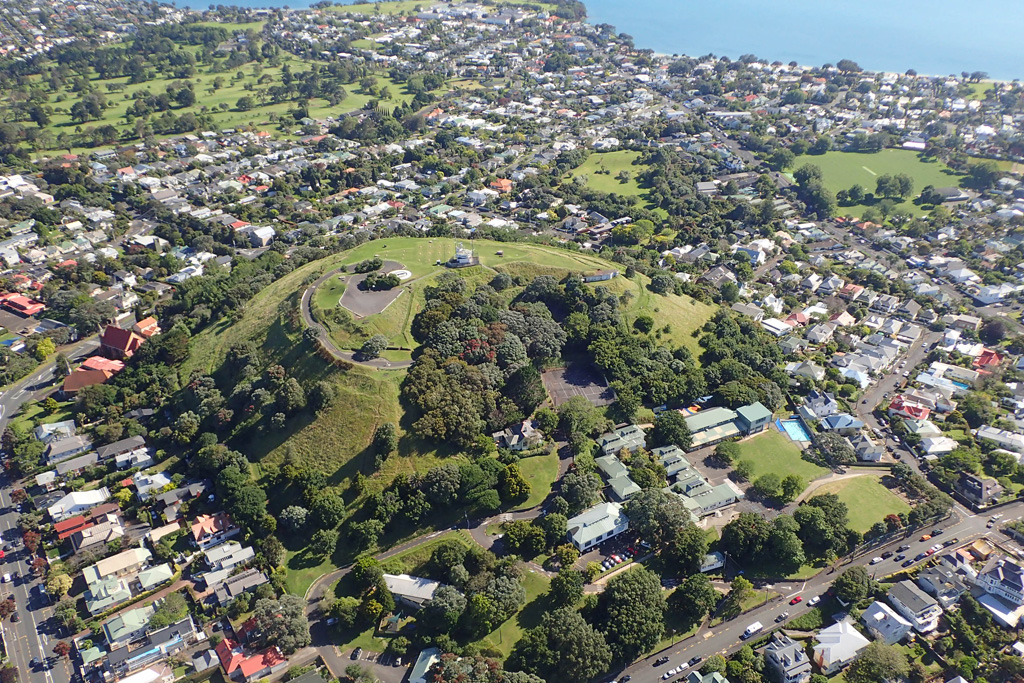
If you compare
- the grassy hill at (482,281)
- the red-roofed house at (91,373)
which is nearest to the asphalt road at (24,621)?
the red-roofed house at (91,373)

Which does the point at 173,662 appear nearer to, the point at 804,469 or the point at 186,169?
the point at 804,469

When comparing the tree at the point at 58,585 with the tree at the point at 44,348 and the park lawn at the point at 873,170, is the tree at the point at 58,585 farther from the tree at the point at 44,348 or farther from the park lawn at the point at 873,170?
the park lawn at the point at 873,170

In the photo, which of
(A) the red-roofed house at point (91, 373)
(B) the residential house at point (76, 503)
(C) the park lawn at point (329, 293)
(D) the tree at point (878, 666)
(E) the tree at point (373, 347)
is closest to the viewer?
(D) the tree at point (878, 666)

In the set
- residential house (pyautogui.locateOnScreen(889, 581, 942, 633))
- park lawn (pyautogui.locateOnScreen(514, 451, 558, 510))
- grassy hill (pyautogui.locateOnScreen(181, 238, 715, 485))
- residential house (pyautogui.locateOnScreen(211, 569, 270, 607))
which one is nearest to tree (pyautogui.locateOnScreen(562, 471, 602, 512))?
park lawn (pyautogui.locateOnScreen(514, 451, 558, 510))

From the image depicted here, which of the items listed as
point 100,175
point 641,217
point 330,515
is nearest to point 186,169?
point 100,175

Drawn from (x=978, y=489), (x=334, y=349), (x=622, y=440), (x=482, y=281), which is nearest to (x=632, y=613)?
(x=622, y=440)

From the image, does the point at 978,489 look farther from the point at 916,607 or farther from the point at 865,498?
the point at 916,607

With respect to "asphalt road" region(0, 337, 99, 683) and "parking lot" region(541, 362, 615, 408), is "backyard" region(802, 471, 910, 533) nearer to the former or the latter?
"parking lot" region(541, 362, 615, 408)
